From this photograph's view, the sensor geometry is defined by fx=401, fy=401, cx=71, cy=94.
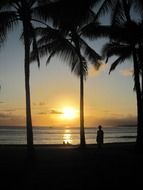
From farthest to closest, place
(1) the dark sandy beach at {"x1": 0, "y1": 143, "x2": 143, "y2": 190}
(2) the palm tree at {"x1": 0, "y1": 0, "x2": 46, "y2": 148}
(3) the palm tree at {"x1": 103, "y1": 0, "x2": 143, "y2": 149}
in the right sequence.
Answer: (3) the palm tree at {"x1": 103, "y1": 0, "x2": 143, "y2": 149} → (2) the palm tree at {"x1": 0, "y1": 0, "x2": 46, "y2": 148} → (1) the dark sandy beach at {"x1": 0, "y1": 143, "x2": 143, "y2": 190}

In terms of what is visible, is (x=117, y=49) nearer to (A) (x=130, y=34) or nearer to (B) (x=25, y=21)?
(A) (x=130, y=34)

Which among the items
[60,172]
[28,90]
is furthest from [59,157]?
[60,172]

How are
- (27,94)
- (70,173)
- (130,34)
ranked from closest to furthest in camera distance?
1. (70,173)
2. (27,94)
3. (130,34)

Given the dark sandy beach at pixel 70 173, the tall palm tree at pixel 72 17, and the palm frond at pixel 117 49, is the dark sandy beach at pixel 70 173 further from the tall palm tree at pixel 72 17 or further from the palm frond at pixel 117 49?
the palm frond at pixel 117 49

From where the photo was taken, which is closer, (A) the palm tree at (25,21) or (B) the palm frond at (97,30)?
(A) the palm tree at (25,21)

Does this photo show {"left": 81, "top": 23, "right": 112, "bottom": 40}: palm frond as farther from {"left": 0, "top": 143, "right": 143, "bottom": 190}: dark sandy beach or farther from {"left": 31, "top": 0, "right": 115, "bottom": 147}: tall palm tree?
{"left": 0, "top": 143, "right": 143, "bottom": 190}: dark sandy beach

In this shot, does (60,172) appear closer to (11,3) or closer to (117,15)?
(11,3)

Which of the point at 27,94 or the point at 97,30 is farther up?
the point at 97,30

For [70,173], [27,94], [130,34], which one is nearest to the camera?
[70,173]

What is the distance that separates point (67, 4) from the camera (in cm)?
1934

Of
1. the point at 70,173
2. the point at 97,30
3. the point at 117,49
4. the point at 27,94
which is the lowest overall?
the point at 70,173

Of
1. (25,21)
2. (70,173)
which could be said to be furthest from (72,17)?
(70,173)

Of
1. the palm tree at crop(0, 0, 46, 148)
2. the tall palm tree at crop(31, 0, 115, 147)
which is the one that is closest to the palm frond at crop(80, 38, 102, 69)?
the tall palm tree at crop(31, 0, 115, 147)

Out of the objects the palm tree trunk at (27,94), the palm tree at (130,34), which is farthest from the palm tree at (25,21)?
the palm tree at (130,34)
